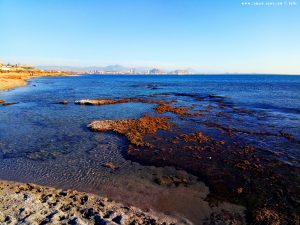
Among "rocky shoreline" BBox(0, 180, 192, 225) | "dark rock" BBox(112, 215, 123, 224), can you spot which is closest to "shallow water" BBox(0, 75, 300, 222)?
"rocky shoreline" BBox(0, 180, 192, 225)

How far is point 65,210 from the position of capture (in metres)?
9.77

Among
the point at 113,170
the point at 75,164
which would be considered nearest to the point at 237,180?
the point at 113,170

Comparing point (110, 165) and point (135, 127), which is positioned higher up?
point (135, 127)

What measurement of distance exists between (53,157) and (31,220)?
853 centimetres

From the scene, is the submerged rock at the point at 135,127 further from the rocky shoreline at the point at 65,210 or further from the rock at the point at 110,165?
the rocky shoreline at the point at 65,210

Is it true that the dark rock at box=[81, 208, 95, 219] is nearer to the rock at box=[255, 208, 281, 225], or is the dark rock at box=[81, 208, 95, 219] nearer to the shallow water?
the shallow water

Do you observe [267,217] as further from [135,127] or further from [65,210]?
[135,127]

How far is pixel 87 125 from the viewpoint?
25609mm

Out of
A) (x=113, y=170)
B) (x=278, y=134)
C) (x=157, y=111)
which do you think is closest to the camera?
(x=113, y=170)

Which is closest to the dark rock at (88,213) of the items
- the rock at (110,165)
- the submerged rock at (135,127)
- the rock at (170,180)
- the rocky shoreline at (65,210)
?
the rocky shoreline at (65,210)

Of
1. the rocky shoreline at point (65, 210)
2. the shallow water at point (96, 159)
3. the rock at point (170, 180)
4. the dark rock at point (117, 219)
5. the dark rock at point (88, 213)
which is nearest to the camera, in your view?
the rocky shoreline at point (65, 210)

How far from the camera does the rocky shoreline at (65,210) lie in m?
8.93

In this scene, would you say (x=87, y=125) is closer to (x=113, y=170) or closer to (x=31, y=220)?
(x=113, y=170)

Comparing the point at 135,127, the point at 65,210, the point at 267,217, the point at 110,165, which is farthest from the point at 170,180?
the point at 135,127
